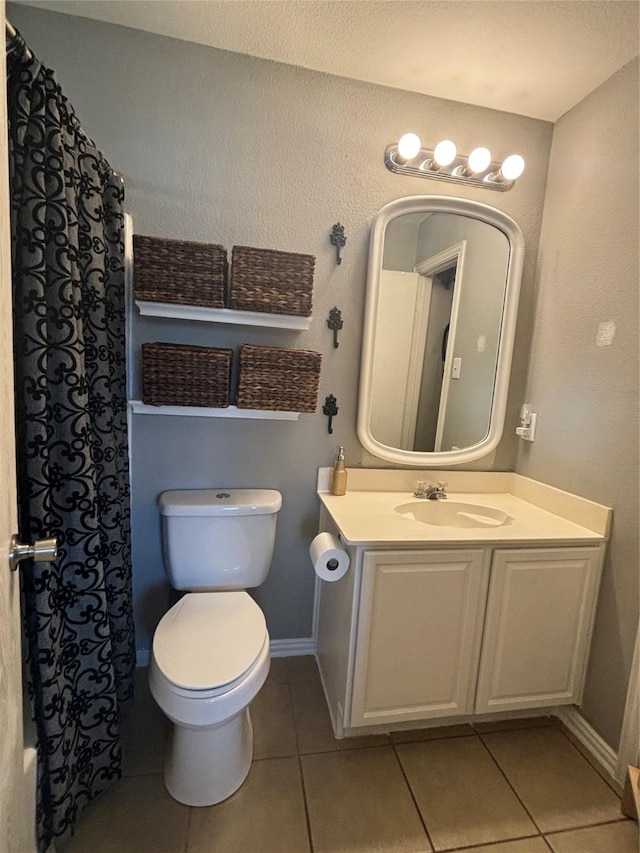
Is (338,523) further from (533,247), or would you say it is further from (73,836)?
(533,247)

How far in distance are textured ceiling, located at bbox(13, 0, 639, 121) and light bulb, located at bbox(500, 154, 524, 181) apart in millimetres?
244

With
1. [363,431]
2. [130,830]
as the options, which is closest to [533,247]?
[363,431]

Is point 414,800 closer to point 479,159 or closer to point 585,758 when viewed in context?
point 585,758

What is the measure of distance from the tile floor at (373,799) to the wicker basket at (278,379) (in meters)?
1.17

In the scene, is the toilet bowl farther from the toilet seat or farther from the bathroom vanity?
the bathroom vanity

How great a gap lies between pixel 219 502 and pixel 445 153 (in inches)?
62.6

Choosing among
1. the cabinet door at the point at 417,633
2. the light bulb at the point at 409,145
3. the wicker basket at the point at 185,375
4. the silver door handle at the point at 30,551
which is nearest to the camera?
the silver door handle at the point at 30,551

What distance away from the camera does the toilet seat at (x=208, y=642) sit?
3.69ft

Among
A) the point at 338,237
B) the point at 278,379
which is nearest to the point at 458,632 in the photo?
the point at 278,379

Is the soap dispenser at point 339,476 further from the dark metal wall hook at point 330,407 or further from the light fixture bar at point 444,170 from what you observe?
the light fixture bar at point 444,170

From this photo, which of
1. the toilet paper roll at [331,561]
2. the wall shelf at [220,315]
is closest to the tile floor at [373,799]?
the toilet paper roll at [331,561]

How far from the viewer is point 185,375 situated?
4.73ft

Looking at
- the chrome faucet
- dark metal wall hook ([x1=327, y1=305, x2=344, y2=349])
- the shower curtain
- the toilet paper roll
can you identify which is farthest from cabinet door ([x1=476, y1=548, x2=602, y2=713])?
the shower curtain

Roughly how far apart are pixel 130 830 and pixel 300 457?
1.24 meters
